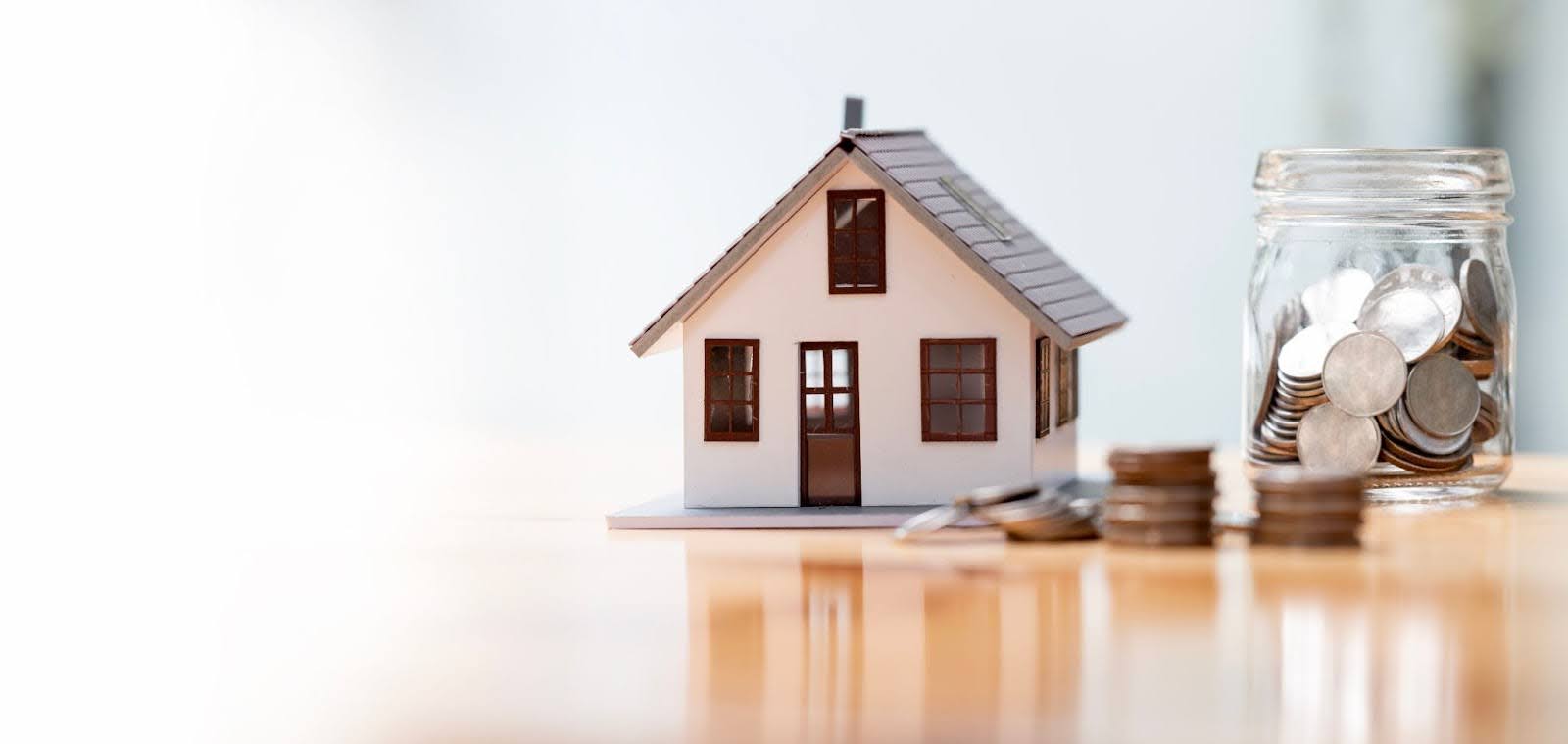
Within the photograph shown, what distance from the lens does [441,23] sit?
758 centimetres

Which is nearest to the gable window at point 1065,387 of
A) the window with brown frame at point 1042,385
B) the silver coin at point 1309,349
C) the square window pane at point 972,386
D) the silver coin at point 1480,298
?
the window with brown frame at point 1042,385

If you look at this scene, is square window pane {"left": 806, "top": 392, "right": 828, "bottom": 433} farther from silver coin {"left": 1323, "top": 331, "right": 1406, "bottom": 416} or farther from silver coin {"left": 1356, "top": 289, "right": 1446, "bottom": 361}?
silver coin {"left": 1356, "top": 289, "right": 1446, "bottom": 361}

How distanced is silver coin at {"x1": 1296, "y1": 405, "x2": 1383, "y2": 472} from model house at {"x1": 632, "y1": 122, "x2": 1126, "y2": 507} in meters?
0.46

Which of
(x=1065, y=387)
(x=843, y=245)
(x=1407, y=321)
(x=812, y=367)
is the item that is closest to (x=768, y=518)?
(x=812, y=367)

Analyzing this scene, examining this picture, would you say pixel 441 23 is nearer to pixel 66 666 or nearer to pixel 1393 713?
pixel 66 666

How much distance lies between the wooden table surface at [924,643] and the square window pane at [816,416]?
0.33m

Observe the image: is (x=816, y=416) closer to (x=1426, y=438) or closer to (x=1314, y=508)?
(x=1314, y=508)

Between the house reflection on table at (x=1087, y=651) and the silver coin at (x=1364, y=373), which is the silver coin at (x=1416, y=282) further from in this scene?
the house reflection on table at (x=1087, y=651)

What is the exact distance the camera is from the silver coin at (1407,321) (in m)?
3.66

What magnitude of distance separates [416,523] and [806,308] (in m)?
0.91

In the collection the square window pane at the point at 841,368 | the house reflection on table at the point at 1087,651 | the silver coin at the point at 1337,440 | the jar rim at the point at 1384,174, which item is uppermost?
the jar rim at the point at 1384,174

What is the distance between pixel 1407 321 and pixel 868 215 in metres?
1.04

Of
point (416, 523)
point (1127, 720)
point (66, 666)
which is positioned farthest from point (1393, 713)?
point (416, 523)

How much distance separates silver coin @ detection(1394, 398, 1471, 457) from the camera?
362cm
